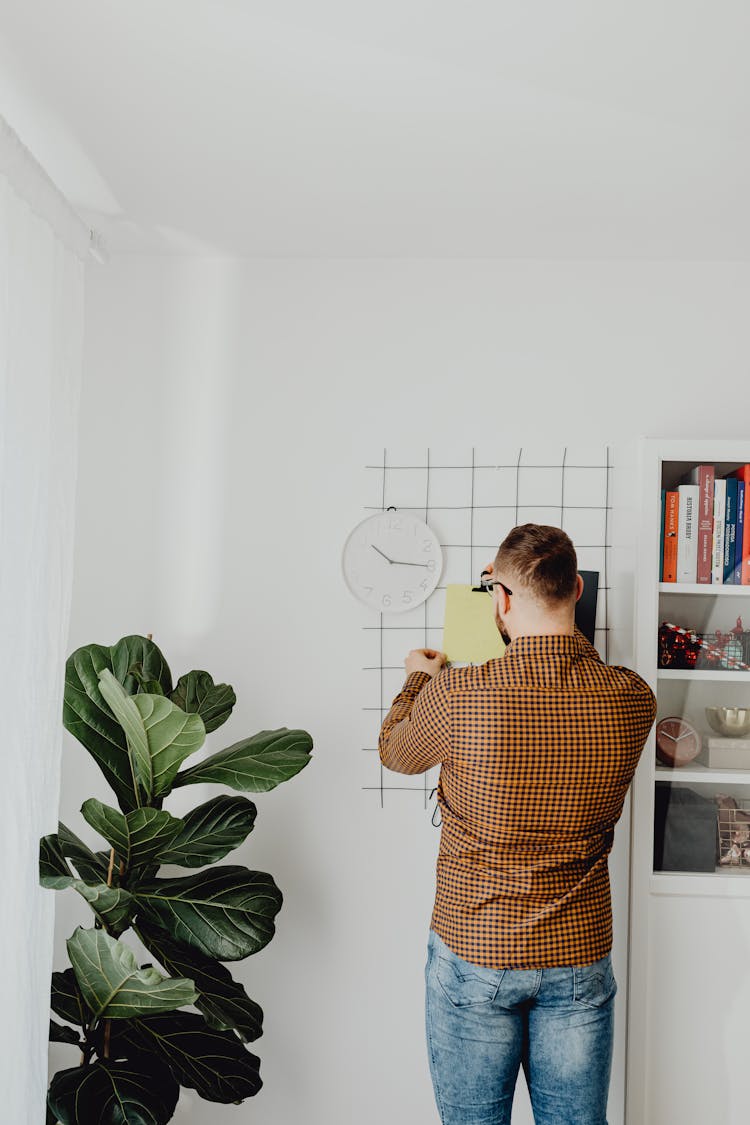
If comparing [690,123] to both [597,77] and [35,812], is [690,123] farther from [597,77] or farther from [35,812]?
[35,812]

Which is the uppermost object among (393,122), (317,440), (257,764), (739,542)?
(393,122)

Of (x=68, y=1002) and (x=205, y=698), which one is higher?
(x=205, y=698)

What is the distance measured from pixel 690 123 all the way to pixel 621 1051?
6.83ft

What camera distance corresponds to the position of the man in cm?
157

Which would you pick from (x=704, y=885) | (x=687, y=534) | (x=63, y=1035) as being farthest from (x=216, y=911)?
(x=687, y=534)

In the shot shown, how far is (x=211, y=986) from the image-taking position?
1.78 m

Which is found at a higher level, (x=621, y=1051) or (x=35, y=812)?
(x=35, y=812)

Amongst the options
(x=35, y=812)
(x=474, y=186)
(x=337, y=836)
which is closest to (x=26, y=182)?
(x=474, y=186)

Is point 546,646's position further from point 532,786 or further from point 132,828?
point 132,828

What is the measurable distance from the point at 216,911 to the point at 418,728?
59 centimetres

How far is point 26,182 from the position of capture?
5.03 feet

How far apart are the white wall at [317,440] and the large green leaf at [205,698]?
0.31 m

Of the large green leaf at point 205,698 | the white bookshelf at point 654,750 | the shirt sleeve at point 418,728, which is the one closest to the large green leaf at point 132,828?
the large green leaf at point 205,698

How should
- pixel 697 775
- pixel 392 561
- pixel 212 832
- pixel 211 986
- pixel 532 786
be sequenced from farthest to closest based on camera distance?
1. pixel 392 561
2. pixel 697 775
3. pixel 212 832
4. pixel 211 986
5. pixel 532 786
